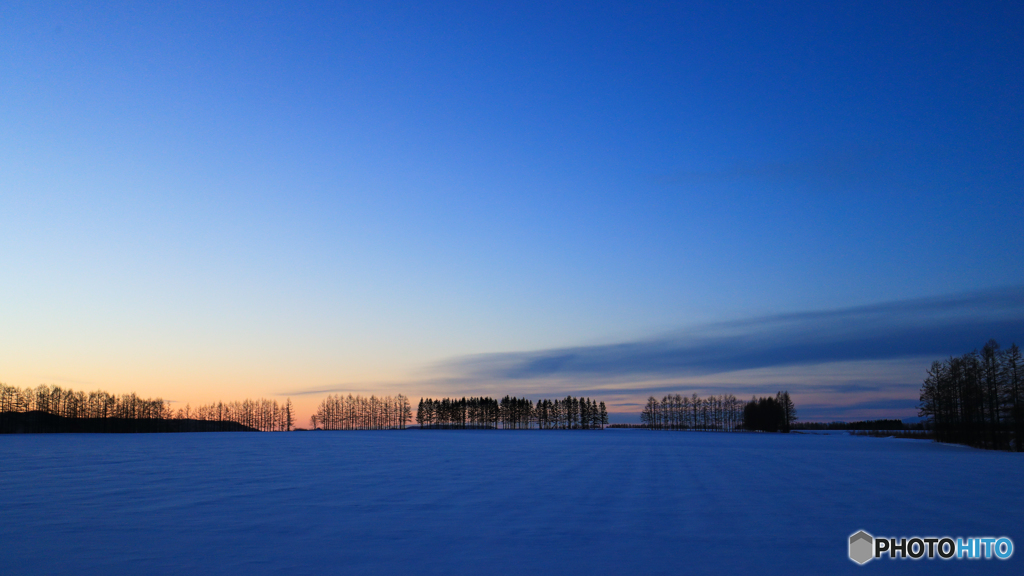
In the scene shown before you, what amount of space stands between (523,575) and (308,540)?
15.7ft

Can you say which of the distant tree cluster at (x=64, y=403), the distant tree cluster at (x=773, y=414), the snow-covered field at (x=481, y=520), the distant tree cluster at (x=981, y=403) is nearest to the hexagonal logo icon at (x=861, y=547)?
the snow-covered field at (x=481, y=520)

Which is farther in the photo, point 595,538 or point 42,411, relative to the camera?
point 42,411

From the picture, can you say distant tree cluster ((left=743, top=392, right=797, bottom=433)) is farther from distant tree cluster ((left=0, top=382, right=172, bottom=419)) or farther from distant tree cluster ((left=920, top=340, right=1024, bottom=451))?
distant tree cluster ((left=0, top=382, right=172, bottom=419))

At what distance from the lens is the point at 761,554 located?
10180mm

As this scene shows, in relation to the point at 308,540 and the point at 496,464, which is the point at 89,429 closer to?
the point at 496,464

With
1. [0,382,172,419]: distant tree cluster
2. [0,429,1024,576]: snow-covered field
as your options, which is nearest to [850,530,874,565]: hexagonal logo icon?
[0,429,1024,576]: snow-covered field

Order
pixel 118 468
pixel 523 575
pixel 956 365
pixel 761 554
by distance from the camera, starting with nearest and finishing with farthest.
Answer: pixel 523 575 → pixel 761 554 → pixel 118 468 → pixel 956 365

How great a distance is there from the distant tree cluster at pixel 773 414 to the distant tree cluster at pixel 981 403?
251 feet

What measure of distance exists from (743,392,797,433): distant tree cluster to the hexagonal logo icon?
510ft

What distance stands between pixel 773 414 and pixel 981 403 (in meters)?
104

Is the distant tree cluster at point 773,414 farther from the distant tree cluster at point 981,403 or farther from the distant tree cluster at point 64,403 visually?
the distant tree cluster at point 64,403

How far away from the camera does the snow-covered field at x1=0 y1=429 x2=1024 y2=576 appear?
9.58 meters

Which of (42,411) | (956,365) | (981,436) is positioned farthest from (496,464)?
(42,411)

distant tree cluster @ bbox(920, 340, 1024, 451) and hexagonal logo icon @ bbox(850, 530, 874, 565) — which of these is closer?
hexagonal logo icon @ bbox(850, 530, 874, 565)
